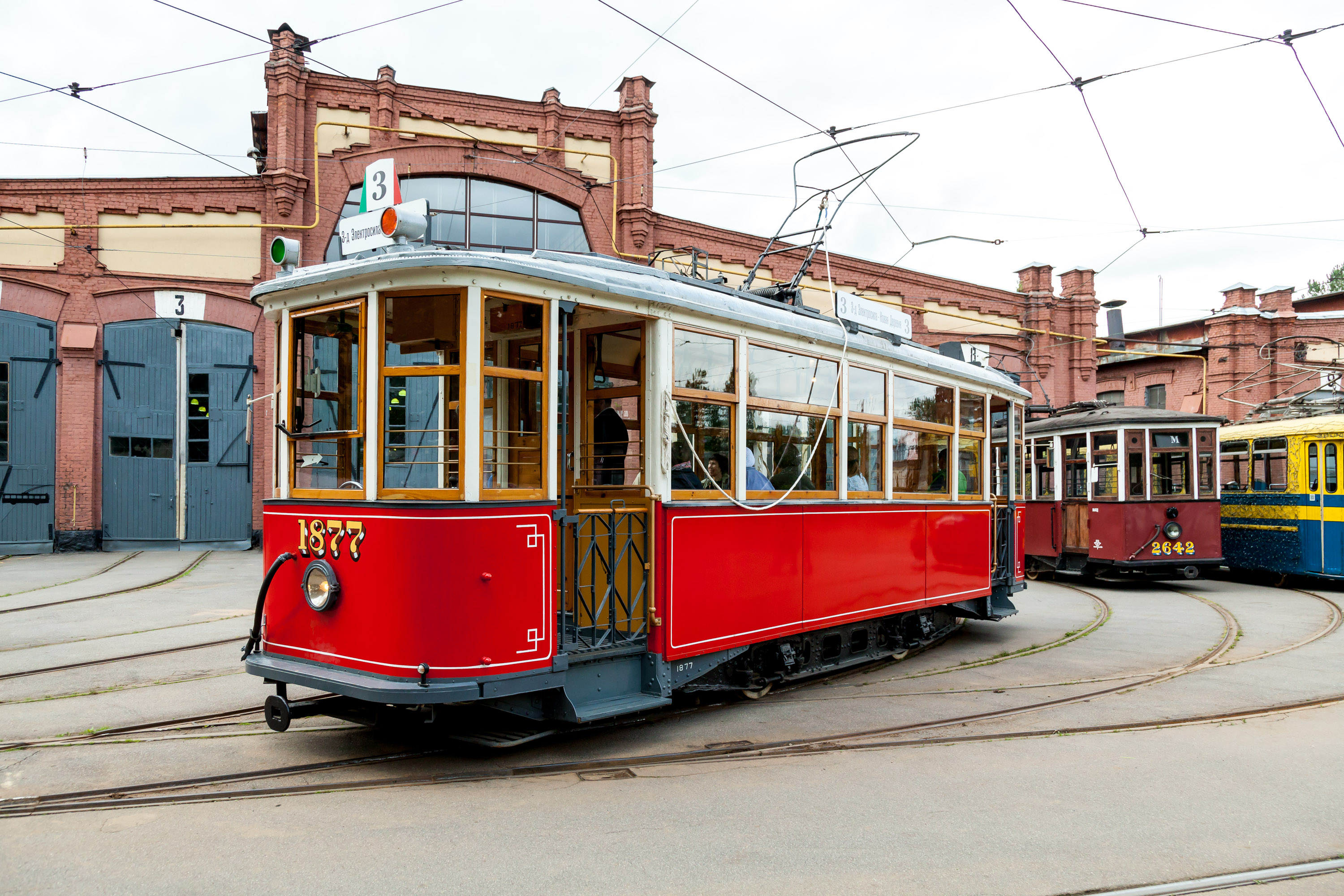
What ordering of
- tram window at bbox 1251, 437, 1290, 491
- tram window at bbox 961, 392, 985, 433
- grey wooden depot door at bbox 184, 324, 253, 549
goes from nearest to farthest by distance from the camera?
1. tram window at bbox 961, 392, 985, 433
2. tram window at bbox 1251, 437, 1290, 491
3. grey wooden depot door at bbox 184, 324, 253, 549

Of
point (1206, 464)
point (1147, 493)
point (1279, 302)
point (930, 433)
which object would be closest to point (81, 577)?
point (930, 433)

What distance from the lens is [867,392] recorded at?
8.01 metres

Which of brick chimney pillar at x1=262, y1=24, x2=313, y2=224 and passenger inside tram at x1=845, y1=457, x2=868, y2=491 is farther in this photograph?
brick chimney pillar at x1=262, y1=24, x2=313, y2=224

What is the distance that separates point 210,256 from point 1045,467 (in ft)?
53.2

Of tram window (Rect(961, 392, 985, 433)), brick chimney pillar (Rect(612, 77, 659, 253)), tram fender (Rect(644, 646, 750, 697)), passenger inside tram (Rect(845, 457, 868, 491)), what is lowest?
tram fender (Rect(644, 646, 750, 697))

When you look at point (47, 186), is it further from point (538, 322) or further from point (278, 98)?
point (538, 322)

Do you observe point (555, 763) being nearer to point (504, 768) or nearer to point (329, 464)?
point (504, 768)

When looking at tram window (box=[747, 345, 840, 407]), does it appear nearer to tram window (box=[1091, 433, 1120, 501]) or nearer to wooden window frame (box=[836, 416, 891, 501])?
wooden window frame (box=[836, 416, 891, 501])

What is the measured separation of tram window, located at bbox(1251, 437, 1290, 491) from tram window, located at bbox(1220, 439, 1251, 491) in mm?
161

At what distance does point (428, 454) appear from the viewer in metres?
5.28

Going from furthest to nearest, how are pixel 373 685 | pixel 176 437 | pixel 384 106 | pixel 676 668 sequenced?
pixel 384 106
pixel 176 437
pixel 676 668
pixel 373 685

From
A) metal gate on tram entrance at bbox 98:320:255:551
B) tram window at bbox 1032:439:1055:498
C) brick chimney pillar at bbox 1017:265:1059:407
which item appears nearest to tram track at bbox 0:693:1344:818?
tram window at bbox 1032:439:1055:498

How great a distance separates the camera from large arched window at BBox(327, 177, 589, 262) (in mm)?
19453

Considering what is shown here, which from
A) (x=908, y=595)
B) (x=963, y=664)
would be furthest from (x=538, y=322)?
(x=963, y=664)
